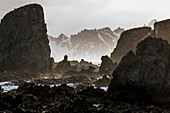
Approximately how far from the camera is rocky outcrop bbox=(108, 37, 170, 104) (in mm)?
22141

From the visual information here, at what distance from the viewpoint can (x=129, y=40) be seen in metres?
113

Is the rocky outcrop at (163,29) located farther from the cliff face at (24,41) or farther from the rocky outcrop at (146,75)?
the rocky outcrop at (146,75)

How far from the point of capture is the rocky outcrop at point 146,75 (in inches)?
872

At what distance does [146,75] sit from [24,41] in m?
67.8

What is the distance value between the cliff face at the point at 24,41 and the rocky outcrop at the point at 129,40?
4297 cm

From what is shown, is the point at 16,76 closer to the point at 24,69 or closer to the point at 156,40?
the point at 24,69

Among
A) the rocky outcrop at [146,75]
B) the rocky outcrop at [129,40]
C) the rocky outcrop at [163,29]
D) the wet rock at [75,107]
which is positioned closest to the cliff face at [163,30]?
the rocky outcrop at [163,29]

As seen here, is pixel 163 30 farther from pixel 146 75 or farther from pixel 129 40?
pixel 146 75

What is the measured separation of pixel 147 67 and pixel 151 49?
239 centimetres

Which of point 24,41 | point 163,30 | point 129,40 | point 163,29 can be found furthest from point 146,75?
point 129,40

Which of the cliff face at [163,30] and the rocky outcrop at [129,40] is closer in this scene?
the cliff face at [163,30]

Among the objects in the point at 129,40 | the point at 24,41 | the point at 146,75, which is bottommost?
the point at 146,75

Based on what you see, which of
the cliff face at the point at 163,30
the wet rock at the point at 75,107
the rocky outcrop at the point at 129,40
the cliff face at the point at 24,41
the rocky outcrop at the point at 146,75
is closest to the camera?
the wet rock at the point at 75,107

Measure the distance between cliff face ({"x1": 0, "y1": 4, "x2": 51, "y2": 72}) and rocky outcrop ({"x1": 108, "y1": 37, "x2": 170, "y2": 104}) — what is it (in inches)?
2310
